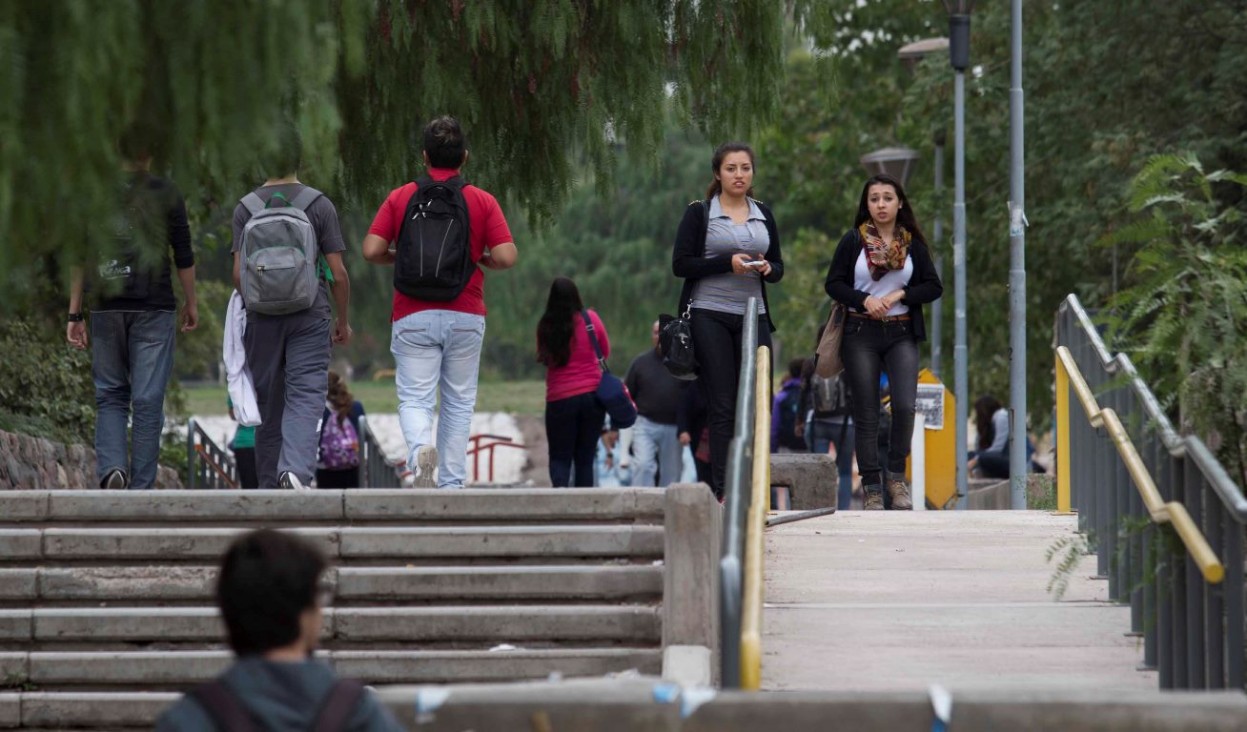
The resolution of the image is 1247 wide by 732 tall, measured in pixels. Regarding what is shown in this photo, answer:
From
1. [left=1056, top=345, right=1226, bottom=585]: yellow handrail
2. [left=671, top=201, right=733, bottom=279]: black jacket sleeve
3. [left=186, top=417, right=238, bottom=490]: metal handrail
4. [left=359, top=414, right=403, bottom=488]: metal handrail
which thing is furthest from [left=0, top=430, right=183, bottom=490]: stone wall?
[left=1056, top=345, right=1226, bottom=585]: yellow handrail

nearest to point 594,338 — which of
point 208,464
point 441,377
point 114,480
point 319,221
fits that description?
point 441,377

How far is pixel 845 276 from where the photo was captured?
10.3 meters

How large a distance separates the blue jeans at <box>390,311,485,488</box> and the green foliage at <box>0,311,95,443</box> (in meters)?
5.83

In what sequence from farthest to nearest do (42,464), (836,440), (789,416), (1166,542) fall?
1. (789,416)
2. (836,440)
3. (42,464)
4. (1166,542)

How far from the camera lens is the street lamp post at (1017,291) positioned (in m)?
15.3

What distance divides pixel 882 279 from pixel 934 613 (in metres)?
3.03

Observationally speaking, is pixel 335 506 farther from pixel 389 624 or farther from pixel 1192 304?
pixel 1192 304

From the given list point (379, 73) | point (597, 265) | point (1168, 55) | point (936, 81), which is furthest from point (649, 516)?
point (597, 265)

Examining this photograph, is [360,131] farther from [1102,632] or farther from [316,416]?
[1102,632]

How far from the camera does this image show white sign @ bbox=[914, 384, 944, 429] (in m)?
16.4

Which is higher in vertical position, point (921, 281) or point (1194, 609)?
point (921, 281)

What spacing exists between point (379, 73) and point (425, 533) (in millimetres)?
4042

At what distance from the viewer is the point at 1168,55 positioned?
69.4 ft

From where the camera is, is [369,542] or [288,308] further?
[288,308]
